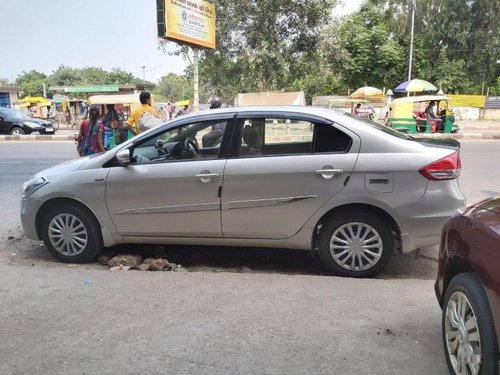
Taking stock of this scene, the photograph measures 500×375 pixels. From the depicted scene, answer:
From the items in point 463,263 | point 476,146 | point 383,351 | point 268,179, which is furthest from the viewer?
point 476,146

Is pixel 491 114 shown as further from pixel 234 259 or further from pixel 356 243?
pixel 356 243

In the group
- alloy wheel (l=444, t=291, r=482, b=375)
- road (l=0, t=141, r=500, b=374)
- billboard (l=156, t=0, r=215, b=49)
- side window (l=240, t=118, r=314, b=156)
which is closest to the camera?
alloy wheel (l=444, t=291, r=482, b=375)

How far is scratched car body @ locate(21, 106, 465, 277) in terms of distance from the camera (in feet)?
14.2

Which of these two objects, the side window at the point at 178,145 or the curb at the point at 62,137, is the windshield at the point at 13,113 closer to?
the curb at the point at 62,137

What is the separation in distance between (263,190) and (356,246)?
981 millimetres

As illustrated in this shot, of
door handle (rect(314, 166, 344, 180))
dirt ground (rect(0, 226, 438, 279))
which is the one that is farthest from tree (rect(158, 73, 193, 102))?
door handle (rect(314, 166, 344, 180))

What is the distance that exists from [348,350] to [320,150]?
1.95 meters

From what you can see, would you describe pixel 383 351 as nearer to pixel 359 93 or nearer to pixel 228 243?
pixel 228 243

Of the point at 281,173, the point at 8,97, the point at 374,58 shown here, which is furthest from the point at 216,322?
the point at 8,97

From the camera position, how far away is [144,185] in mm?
4691

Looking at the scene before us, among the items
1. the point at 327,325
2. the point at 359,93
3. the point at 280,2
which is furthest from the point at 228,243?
the point at 359,93

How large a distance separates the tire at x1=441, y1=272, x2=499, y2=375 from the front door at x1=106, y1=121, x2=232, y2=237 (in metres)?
2.38

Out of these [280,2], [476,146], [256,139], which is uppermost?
[280,2]

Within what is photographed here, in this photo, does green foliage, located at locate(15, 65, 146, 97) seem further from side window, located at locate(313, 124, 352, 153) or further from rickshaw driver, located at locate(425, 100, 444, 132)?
side window, located at locate(313, 124, 352, 153)
